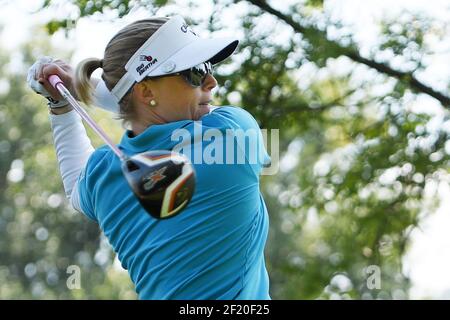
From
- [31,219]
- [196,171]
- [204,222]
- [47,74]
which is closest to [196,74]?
[196,171]

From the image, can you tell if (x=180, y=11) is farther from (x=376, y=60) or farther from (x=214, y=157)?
(x=214, y=157)

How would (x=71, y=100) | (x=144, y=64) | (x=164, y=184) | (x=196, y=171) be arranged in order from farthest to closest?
(x=71, y=100), (x=144, y=64), (x=196, y=171), (x=164, y=184)

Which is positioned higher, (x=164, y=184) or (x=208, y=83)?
(x=164, y=184)

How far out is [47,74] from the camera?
127 inches

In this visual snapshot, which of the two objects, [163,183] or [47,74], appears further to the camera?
[47,74]

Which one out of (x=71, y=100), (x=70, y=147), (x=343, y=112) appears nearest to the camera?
(x=71, y=100)

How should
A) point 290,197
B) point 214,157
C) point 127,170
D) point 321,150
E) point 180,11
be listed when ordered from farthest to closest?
1. point 321,150
2. point 290,197
3. point 180,11
4. point 214,157
5. point 127,170

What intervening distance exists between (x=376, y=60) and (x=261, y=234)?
402 centimetres

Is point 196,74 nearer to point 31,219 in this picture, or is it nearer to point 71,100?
point 71,100

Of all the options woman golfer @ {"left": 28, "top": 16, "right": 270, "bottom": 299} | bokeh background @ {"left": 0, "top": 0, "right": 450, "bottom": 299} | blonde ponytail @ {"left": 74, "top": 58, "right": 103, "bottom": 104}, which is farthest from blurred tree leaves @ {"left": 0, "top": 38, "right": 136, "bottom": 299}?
woman golfer @ {"left": 28, "top": 16, "right": 270, "bottom": 299}

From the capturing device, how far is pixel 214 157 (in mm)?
2846

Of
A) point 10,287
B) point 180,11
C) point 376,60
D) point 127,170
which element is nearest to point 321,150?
point 376,60

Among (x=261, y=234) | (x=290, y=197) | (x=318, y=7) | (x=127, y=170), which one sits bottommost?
(x=290, y=197)

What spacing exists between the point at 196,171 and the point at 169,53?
0.38 m
